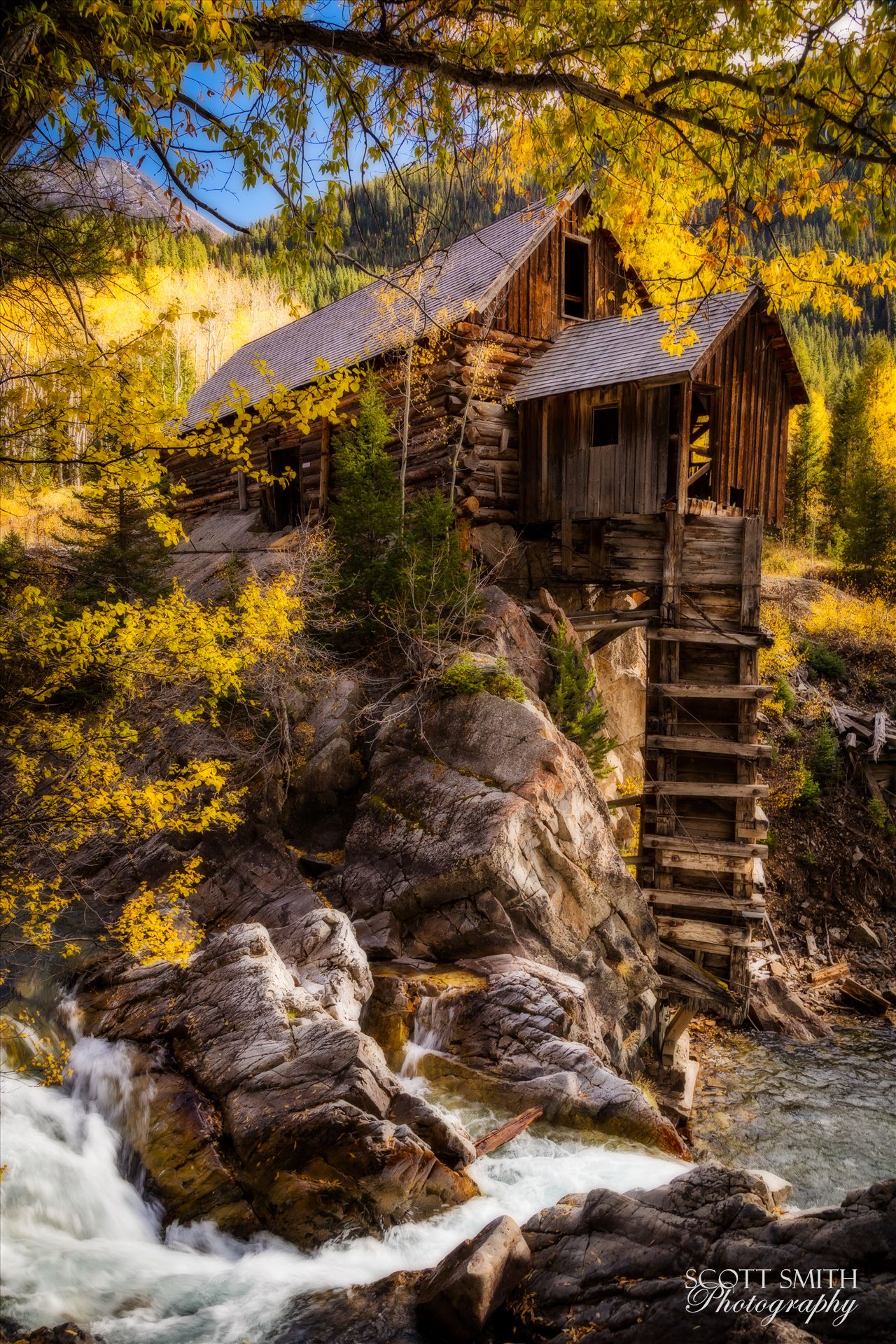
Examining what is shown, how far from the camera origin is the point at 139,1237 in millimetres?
6578

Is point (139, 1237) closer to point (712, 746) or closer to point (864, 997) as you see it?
point (712, 746)

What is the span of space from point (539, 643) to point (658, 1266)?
11.5 m

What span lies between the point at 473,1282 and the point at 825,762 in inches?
767

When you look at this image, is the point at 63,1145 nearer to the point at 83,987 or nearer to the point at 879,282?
the point at 83,987

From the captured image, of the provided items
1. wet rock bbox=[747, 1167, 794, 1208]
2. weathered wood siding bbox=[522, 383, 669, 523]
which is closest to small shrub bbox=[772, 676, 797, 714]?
weathered wood siding bbox=[522, 383, 669, 523]

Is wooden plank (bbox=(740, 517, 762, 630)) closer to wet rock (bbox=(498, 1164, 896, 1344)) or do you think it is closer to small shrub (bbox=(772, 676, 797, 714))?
small shrub (bbox=(772, 676, 797, 714))

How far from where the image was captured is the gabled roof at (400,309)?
689 inches

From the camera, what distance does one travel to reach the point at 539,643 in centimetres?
1569

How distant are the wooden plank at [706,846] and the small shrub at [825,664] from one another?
12.0m

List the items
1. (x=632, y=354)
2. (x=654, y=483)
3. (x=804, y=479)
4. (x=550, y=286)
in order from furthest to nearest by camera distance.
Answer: (x=804, y=479) → (x=550, y=286) → (x=632, y=354) → (x=654, y=483)

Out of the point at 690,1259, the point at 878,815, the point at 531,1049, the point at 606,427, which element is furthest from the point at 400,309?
the point at 690,1259

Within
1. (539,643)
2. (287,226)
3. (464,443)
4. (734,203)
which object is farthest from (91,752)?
(464,443)

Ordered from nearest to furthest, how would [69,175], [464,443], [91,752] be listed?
[69,175], [91,752], [464,443]

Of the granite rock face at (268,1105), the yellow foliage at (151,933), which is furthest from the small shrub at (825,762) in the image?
the yellow foliage at (151,933)
